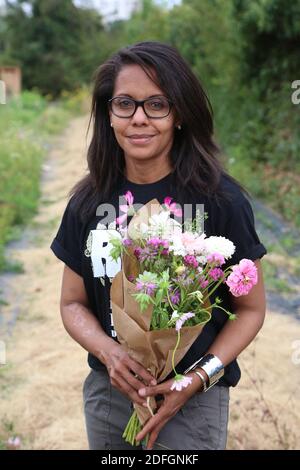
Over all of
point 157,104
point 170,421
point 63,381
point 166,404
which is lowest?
point 63,381

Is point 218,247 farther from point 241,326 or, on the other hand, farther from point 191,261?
point 241,326

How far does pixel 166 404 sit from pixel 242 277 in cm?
44

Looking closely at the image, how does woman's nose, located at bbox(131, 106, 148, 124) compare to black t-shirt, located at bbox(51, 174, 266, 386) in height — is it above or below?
above

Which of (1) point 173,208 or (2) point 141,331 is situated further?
(1) point 173,208

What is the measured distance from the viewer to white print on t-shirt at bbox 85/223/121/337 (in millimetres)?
2004

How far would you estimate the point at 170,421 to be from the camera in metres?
1.98

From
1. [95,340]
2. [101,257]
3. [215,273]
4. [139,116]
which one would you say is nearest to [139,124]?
[139,116]

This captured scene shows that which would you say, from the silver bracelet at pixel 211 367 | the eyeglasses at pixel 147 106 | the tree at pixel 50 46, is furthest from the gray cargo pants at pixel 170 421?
the tree at pixel 50 46

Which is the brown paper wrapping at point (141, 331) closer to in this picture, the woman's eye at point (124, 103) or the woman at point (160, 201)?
the woman at point (160, 201)

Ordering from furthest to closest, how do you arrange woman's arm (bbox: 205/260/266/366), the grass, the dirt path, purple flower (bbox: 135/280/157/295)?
the grass
the dirt path
woman's arm (bbox: 205/260/266/366)
purple flower (bbox: 135/280/157/295)

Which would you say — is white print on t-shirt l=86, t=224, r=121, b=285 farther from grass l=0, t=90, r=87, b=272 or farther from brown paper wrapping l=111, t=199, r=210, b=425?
grass l=0, t=90, r=87, b=272

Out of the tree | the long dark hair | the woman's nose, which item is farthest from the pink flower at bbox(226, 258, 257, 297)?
the tree

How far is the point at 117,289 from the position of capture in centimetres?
178
